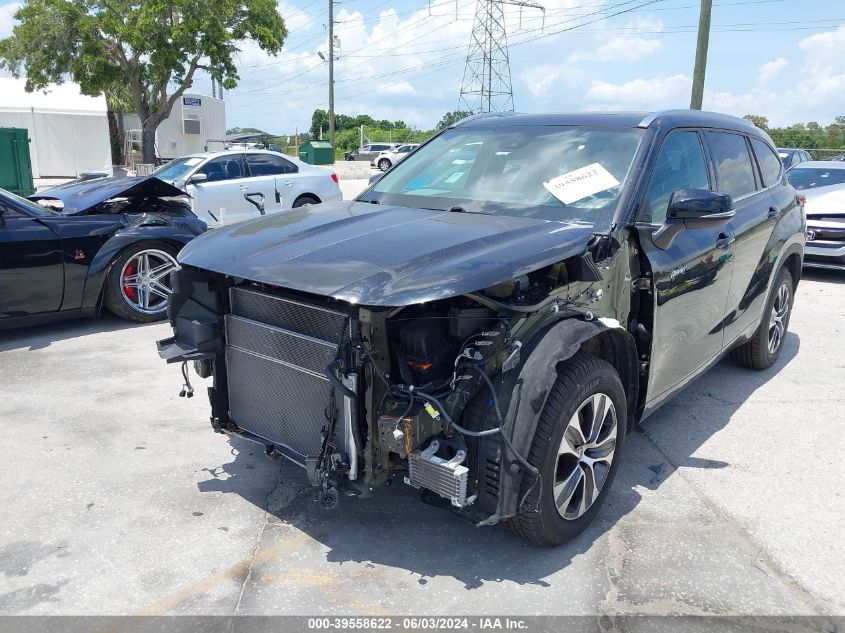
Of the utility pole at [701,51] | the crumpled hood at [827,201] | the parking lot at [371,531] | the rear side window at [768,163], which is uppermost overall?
the utility pole at [701,51]

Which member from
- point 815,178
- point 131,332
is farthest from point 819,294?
point 131,332

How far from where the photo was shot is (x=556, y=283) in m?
3.11

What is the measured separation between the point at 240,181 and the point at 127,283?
5148 mm

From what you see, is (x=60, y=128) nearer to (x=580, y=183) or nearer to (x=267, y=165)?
(x=267, y=165)

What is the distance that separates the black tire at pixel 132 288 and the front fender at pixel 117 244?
0.05 m

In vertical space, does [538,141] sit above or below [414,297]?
above

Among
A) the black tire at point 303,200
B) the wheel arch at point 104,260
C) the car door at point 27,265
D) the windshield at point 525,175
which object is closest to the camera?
the windshield at point 525,175

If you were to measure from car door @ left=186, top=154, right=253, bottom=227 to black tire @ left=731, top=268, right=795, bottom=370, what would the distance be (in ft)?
25.8

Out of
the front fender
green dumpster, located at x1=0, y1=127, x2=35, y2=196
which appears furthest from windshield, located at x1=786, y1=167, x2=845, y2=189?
green dumpster, located at x1=0, y1=127, x2=35, y2=196

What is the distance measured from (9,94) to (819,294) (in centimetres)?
3382

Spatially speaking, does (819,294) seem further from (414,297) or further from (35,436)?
(35,436)

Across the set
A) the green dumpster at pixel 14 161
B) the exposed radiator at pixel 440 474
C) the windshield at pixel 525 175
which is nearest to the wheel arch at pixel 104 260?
the windshield at pixel 525 175

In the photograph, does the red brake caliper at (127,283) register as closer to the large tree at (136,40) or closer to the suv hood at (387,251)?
the suv hood at (387,251)

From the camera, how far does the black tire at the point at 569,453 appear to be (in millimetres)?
2881
